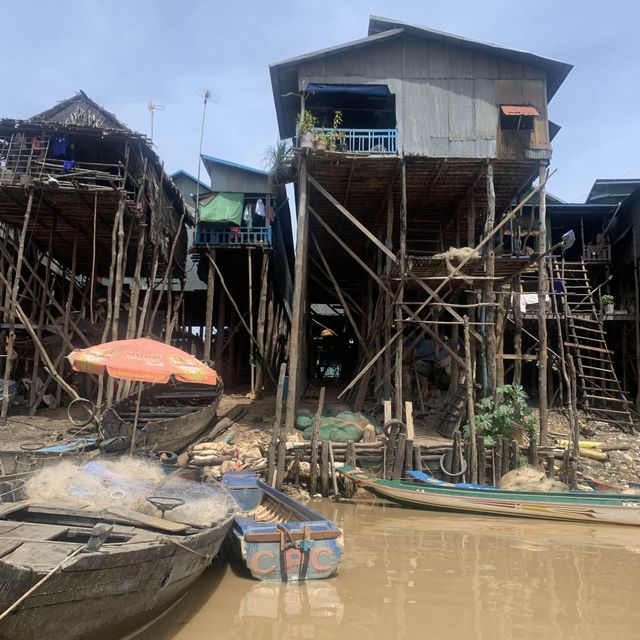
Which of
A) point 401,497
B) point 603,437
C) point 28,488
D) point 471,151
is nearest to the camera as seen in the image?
point 28,488

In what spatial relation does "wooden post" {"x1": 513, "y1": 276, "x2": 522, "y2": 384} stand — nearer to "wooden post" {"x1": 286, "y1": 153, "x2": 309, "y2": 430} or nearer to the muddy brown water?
"wooden post" {"x1": 286, "y1": 153, "x2": 309, "y2": 430}

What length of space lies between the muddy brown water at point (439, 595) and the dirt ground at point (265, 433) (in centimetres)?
392

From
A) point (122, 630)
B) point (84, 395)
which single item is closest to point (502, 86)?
point (122, 630)

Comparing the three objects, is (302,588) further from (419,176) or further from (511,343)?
(511,343)

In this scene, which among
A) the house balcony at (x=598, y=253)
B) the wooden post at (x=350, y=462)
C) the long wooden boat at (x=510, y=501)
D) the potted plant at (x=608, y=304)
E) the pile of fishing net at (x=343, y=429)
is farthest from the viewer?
the house balcony at (x=598, y=253)

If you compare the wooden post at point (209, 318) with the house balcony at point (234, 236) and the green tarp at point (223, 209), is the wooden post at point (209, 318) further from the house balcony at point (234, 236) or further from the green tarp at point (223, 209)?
the green tarp at point (223, 209)

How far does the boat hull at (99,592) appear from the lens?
320 centimetres

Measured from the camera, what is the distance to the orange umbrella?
22.3 ft

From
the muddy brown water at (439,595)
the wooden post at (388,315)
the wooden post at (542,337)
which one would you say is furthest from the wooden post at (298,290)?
the wooden post at (542,337)

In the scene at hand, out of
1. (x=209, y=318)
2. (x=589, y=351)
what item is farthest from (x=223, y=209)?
(x=589, y=351)

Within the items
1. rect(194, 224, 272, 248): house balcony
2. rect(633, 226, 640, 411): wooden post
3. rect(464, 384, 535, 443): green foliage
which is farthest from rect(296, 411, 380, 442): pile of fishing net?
rect(633, 226, 640, 411): wooden post

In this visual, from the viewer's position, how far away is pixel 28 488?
5.62m

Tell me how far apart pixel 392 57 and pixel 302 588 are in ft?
43.4

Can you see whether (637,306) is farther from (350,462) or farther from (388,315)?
(350,462)
